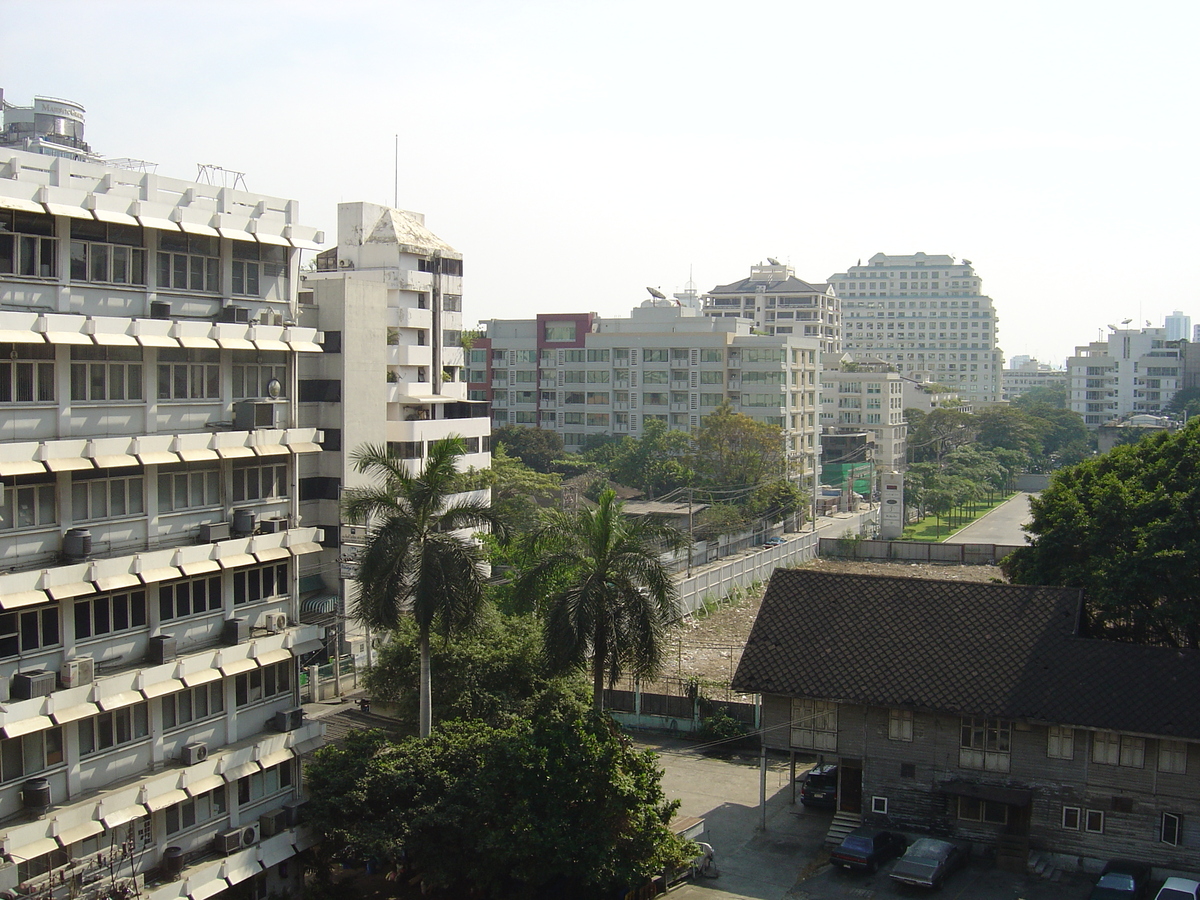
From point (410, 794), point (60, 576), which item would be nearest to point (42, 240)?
point (60, 576)

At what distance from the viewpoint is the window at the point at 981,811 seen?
22.2 metres

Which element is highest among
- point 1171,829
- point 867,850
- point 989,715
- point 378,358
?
point 378,358

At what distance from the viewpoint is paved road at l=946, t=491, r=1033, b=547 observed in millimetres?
65194

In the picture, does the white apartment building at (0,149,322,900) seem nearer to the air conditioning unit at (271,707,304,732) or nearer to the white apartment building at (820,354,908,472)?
the air conditioning unit at (271,707,304,732)

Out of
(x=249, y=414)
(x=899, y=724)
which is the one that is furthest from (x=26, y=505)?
(x=899, y=724)

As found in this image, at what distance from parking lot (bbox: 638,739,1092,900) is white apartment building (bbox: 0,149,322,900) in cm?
809

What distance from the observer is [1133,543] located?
27328 millimetres

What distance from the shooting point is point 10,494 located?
Answer: 51.8ft

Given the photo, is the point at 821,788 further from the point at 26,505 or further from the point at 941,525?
the point at 941,525

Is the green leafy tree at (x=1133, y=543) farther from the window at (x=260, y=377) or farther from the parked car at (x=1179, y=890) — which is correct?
the window at (x=260, y=377)

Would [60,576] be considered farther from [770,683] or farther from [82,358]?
[770,683]

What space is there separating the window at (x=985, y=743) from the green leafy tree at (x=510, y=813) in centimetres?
617

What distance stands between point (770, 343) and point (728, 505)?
1942 cm

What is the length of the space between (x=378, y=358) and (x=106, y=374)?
803 inches
